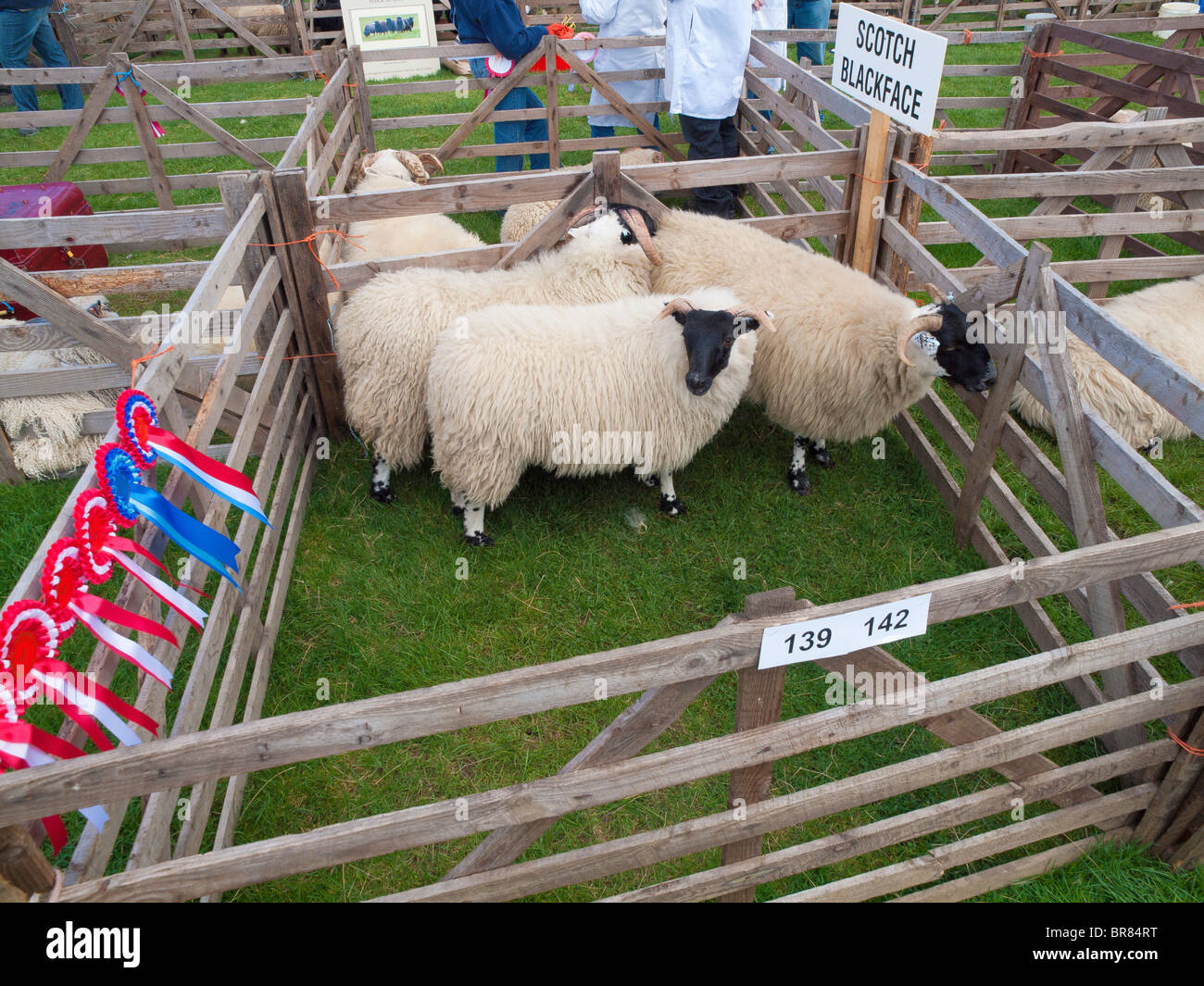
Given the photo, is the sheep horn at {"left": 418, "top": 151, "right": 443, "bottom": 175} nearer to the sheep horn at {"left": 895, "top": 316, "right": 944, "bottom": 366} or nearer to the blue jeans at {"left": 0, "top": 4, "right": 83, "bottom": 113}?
the sheep horn at {"left": 895, "top": 316, "right": 944, "bottom": 366}

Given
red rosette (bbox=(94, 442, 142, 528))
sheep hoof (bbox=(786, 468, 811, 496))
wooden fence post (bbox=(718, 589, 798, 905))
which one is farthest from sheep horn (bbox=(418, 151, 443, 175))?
wooden fence post (bbox=(718, 589, 798, 905))

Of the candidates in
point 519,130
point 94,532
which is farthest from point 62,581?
point 519,130

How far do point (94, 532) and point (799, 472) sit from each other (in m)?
3.72

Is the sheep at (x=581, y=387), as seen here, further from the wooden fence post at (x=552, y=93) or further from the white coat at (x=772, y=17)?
the white coat at (x=772, y=17)

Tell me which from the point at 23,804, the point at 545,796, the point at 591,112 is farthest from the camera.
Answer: the point at 591,112

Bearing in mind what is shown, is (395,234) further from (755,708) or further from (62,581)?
(755,708)

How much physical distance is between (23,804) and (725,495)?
147 inches

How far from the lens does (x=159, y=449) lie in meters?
2.29

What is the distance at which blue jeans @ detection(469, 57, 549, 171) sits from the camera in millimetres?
8078

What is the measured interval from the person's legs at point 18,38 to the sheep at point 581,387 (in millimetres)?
9565

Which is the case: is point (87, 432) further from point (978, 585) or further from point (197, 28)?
point (197, 28)

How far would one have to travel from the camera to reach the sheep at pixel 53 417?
14.7 feet
